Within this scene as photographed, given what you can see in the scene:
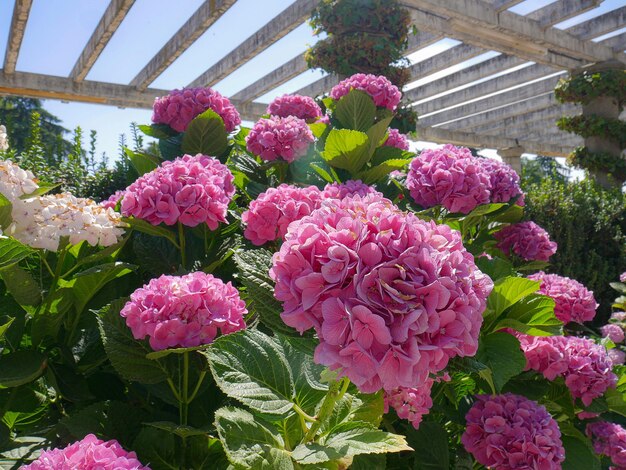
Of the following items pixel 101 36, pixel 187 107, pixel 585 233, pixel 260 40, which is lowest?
pixel 585 233

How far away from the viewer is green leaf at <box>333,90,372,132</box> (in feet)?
6.27

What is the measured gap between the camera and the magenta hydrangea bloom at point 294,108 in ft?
7.18

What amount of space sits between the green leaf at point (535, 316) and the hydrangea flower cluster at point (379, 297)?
47 centimetres

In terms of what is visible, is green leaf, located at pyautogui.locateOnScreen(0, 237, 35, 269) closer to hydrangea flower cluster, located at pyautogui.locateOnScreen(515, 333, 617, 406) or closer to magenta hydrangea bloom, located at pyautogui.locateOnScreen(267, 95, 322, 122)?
hydrangea flower cluster, located at pyautogui.locateOnScreen(515, 333, 617, 406)

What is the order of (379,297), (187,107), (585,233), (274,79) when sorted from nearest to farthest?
(379,297)
(187,107)
(585,233)
(274,79)

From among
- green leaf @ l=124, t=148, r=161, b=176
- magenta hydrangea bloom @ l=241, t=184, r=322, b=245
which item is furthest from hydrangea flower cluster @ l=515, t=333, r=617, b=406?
green leaf @ l=124, t=148, r=161, b=176

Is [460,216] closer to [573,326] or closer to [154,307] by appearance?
[154,307]

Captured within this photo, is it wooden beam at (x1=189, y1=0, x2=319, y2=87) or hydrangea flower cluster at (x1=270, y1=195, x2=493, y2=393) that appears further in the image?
wooden beam at (x1=189, y1=0, x2=319, y2=87)

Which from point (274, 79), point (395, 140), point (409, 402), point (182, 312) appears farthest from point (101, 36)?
point (409, 402)

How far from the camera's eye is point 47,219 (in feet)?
4.11

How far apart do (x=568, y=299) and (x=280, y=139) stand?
1128 mm

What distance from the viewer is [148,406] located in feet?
3.87

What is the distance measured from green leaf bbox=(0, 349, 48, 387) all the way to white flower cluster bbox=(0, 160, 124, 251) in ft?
0.79

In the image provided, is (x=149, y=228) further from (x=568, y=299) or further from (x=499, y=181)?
(x=568, y=299)
